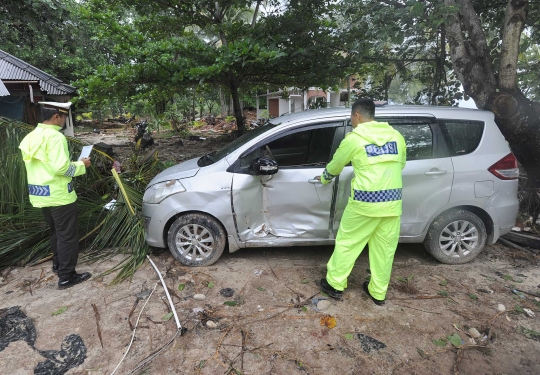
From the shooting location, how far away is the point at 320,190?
11.8 ft

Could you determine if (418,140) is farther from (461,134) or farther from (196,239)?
(196,239)

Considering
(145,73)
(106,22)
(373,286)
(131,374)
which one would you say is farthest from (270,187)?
(106,22)

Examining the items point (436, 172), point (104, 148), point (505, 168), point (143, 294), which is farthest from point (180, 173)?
point (505, 168)

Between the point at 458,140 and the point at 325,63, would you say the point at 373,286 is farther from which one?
the point at 325,63

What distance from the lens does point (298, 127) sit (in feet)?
12.1

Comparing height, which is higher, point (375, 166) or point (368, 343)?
point (375, 166)

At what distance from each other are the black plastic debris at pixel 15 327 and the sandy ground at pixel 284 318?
64 mm

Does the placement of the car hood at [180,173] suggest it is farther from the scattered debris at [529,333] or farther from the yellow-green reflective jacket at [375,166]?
the scattered debris at [529,333]

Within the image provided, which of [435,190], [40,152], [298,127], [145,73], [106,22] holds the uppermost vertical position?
[106,22]

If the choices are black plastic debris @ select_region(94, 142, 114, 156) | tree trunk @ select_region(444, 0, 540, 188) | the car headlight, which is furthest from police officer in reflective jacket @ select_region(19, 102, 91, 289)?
tree trunk @ select_region(444, 0, 540, 188)

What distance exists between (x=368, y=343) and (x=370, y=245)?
84cm

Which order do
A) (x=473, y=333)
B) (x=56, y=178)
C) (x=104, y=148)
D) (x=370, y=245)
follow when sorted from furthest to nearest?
(x=104, y=148), (x=56, y=178), (x=370, y=245), (x=473, y=333)

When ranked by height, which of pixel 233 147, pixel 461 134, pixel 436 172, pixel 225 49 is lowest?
pixel 436 172

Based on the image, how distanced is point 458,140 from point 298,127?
1.76 meters
